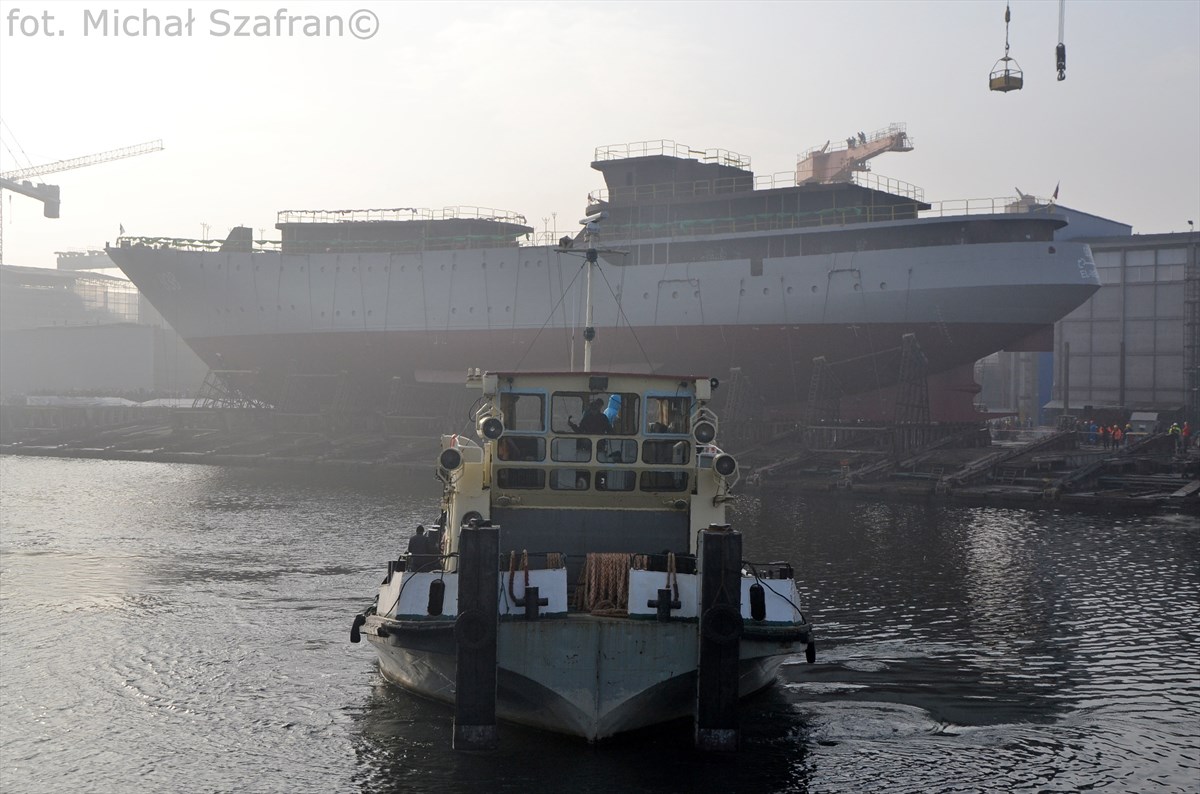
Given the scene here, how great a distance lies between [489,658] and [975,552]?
23.1 m

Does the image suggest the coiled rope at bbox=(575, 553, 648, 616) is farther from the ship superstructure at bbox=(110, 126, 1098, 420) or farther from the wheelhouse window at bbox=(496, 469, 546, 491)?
the ship superstructure at bbox=(110, 126, 1098, 420)

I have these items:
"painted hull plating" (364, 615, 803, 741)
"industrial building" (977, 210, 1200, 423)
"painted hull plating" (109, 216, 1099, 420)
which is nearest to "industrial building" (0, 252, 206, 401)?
"painted hull plating" (109, 216, 1099, 420)

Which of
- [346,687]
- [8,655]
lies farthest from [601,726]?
[8,655]

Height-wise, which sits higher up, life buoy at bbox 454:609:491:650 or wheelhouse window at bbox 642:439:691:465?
wheelhouse window at bbox 642:439:691:465

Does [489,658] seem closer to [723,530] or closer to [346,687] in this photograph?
[723,530]

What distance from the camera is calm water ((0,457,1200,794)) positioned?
1512cm

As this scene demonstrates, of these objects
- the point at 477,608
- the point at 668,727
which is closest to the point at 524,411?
the point at 477,608

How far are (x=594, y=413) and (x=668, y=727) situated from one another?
4.84 m

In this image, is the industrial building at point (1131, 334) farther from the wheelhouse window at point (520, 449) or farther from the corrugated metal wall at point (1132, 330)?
the wheelhouse window at point (520, 449)

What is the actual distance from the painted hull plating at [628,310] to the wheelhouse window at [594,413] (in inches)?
1334

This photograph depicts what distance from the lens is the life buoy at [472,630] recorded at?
14.6 m

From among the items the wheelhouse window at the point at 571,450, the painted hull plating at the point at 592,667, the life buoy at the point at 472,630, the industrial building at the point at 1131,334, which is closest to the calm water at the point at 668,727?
the painted hull plating at the point at 592,667

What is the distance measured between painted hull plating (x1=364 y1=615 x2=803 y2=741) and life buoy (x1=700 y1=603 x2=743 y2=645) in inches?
13.3

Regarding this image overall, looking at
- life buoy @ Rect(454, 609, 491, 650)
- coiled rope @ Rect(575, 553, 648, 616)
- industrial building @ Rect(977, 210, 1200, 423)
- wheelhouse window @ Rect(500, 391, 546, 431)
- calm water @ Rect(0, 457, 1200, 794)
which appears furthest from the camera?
industrial building @ Rect(977, 210, 1200, 423)
